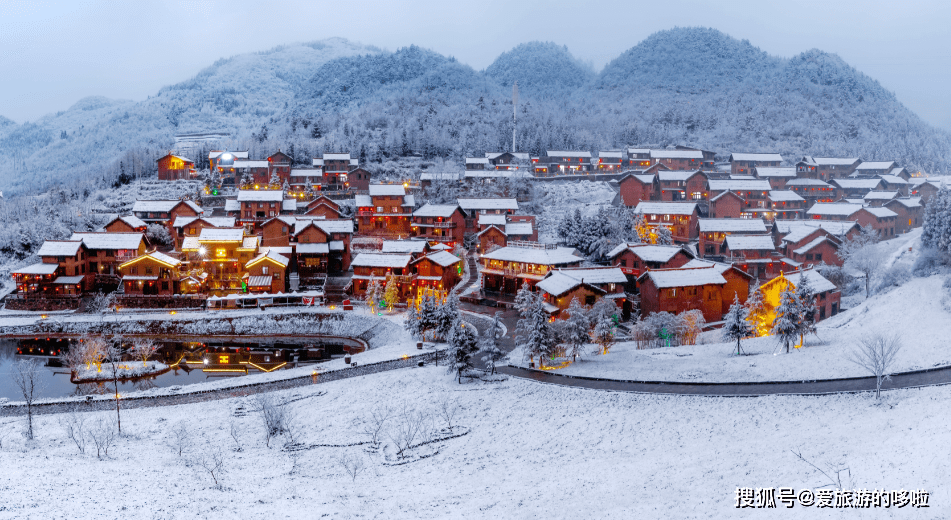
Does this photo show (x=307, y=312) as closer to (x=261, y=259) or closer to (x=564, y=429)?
(x=261, y=259)

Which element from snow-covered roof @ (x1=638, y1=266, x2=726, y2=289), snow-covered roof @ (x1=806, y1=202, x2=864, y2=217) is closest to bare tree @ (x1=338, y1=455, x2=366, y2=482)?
snow-covered roof @ (x1=638, y1=266, x2=726, y2=289)

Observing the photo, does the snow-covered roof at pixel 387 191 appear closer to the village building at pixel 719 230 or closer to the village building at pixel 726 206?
the village building at pixel 719 230

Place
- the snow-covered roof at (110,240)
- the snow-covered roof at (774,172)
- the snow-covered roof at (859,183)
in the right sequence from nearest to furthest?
the snow-covered roof at (110,240)
the snow-covered roof at (859,183)
the snow-covered roof at (774,172)

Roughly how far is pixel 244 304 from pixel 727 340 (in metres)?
41.7

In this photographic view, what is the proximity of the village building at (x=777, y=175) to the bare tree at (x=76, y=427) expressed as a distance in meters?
87.2

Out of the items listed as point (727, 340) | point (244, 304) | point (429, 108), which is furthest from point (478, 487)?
point (429, 108)

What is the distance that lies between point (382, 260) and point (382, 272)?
1.18 meters

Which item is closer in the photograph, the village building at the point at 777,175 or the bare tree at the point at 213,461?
the bare tree at the point at 213,461

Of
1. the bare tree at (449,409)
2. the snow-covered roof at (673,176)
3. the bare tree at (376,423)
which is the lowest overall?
the bare tree at (376,423)

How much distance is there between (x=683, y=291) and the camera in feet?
162

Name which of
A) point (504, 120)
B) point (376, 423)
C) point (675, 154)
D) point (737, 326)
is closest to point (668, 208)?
point (675, 154)

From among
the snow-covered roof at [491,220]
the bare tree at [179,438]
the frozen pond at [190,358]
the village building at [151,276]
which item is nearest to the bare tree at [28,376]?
the frozen pond at [190,358]

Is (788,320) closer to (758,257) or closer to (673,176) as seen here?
(758,257)

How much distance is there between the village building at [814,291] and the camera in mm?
46062
